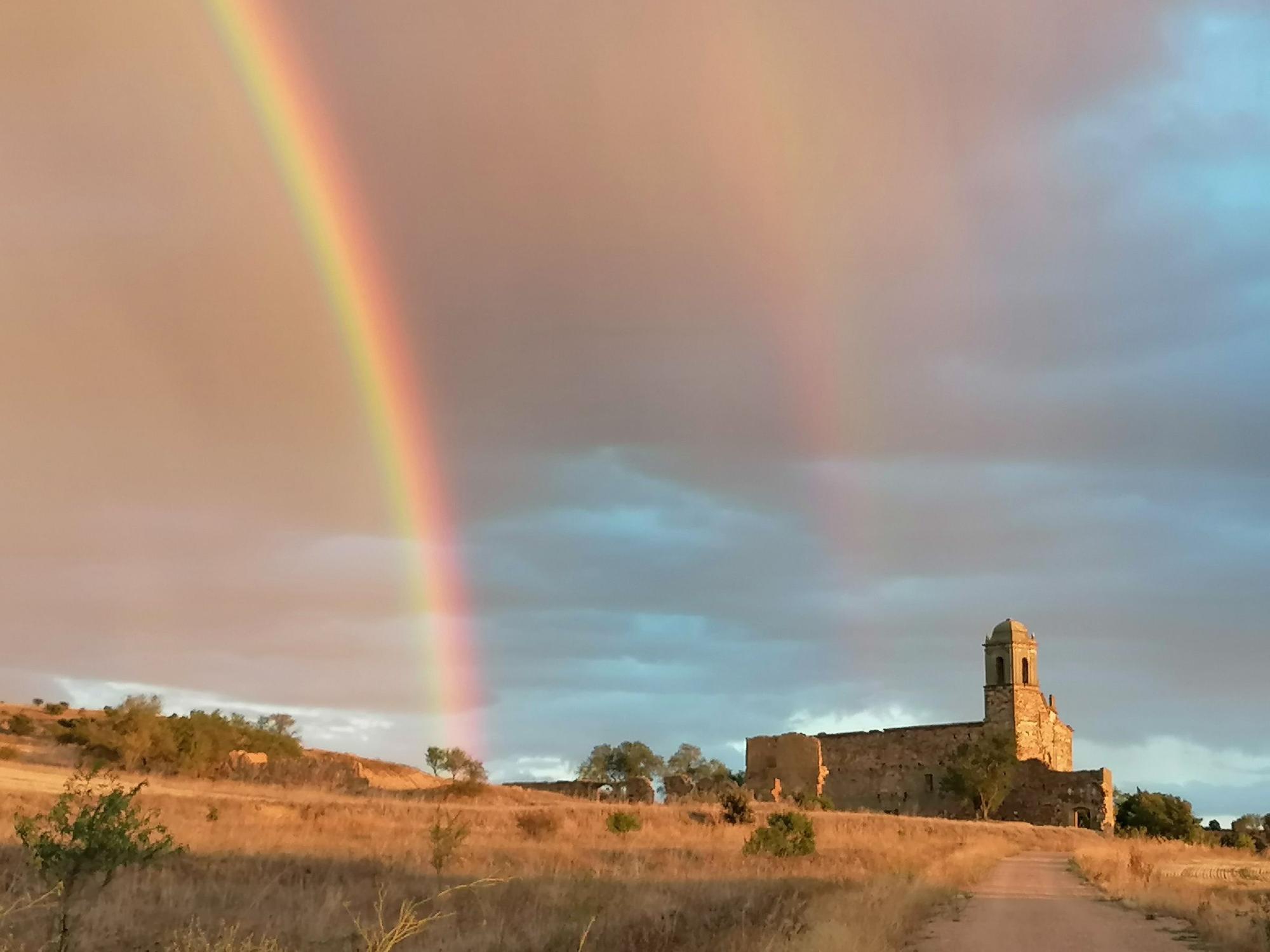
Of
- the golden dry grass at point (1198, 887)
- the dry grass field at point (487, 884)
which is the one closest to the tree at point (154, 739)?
the dry grass field at point (487, 884)

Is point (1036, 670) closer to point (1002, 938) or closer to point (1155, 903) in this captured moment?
point (1155, 903)

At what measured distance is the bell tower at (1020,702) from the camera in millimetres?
86562

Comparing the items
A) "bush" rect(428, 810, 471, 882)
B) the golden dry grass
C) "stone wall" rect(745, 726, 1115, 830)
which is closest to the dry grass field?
"bush" rect(428, 810, 471, 882)

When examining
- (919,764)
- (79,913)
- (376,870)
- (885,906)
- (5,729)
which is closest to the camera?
(79,913)

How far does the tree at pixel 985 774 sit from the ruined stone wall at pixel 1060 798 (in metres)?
1.01

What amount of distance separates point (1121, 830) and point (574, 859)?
2475 inches

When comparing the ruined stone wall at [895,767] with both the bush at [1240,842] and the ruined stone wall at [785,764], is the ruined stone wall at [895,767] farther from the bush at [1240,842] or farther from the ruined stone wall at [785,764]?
the bush at [1240,842]

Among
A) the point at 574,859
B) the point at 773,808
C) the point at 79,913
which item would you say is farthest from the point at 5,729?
the point at 79,913

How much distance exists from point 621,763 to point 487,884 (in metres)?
104

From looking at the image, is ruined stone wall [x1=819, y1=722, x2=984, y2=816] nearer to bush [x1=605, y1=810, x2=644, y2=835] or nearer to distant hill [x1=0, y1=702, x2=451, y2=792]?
distant hill [x1=0, y1=702, x2=451, y2=792]

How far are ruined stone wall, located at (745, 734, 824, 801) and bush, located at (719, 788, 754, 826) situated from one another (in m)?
26.7

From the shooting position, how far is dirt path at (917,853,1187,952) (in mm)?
15977

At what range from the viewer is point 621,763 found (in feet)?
391

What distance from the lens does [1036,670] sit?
90.9 meters
